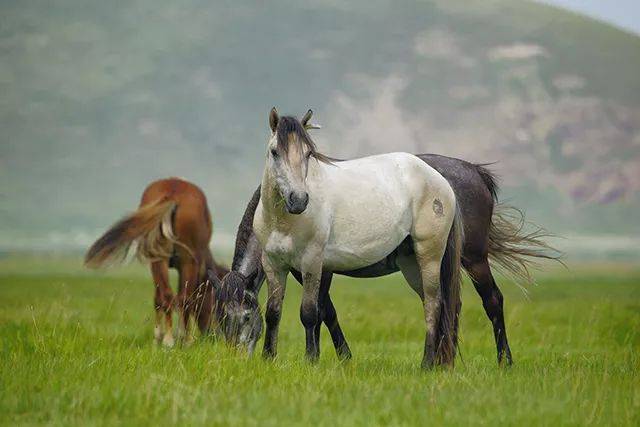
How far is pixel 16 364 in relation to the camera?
775cm

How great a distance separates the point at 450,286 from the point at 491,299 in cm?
141

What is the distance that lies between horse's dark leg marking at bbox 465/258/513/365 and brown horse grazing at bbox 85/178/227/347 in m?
3.53

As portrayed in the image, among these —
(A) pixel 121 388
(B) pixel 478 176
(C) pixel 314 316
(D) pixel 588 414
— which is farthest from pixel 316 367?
(B) pixel 478 176

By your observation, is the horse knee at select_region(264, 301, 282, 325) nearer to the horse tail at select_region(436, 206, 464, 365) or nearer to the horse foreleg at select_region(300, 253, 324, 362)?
the horse foreleg at select_region(300, 253, 324, 362)

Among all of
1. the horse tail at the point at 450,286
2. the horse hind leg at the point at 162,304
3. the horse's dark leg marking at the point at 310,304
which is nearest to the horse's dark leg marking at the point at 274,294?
the horse's dark leg marking at the point at 310,304

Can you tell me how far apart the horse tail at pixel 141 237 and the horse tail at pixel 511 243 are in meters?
4.25

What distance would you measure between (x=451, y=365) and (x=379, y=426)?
3.07 m

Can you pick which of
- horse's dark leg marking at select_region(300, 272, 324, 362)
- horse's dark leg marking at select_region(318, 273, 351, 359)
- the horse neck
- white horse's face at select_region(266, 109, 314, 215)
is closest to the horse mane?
horse's dark leg marking at select_region(318, 273, 351, 359)

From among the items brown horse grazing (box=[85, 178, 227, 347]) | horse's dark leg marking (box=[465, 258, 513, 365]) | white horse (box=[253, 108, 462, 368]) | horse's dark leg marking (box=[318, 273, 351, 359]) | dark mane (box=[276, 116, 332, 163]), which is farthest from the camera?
brown horse grazing (box=[85, 178, 227, 347])

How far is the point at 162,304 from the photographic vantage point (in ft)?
39.8

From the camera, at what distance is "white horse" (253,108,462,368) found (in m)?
7.56

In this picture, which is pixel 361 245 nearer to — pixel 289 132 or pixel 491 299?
pixel 289 132

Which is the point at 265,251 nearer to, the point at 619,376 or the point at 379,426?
the point at 379,426

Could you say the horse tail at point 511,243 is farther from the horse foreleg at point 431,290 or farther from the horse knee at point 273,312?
the horse knee at point 273,312
